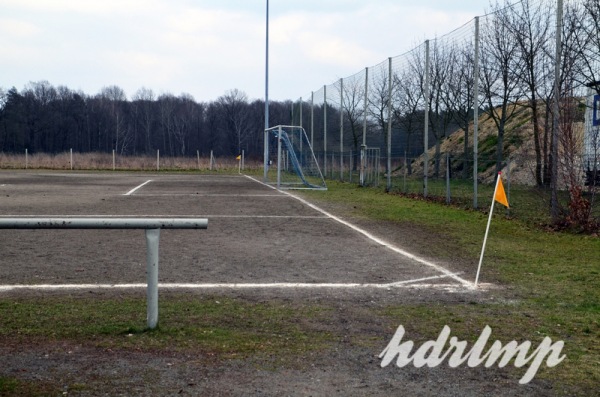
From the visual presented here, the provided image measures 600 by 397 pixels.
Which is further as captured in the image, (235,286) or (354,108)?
(354,108)

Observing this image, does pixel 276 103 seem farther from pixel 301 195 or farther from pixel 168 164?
pixel 301 195

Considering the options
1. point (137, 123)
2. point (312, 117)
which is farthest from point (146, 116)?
point (312, 117)

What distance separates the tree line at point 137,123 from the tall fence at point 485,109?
62.5 metres

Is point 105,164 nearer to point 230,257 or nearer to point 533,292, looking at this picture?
point 230,257

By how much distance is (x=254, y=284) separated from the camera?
29.5 feet

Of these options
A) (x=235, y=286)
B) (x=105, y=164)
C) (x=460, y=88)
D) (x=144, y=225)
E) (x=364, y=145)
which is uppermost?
(x=460, y=88)

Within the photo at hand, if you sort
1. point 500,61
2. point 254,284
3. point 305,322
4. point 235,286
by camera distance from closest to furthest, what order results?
point 305,322
point 235,286
point 254,284
point 500,61

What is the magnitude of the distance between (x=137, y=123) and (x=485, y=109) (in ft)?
296

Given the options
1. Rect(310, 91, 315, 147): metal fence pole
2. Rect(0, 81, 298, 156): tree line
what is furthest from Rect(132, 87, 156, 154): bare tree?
Rect(310, 91, 315, 147): metal fence pole

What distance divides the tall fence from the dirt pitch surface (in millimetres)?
4244

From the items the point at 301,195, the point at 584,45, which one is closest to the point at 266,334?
the point at 584,45

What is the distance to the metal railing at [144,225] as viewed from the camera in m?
6.20

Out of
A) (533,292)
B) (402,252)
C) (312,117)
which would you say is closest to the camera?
(533,292)

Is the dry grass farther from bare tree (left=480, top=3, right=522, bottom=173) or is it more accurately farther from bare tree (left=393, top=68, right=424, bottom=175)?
bare tree (left=480, top=3, right=522, bottom=173)
